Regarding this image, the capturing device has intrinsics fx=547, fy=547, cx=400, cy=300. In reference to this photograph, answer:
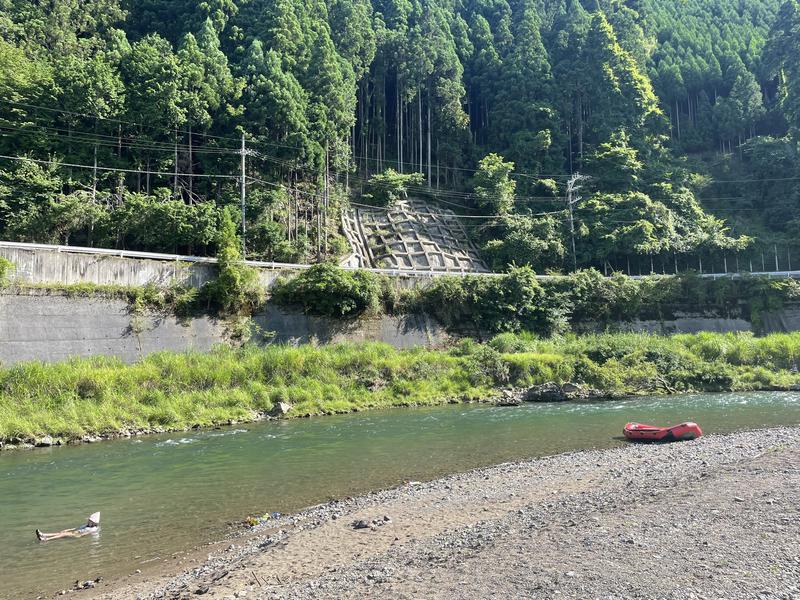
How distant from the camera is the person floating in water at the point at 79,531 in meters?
9.76

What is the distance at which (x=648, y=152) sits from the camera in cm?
5234

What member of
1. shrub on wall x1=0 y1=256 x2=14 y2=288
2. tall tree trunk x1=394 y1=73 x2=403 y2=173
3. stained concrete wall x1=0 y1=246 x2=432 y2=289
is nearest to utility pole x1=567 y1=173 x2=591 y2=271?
tall tree trunk x1=394 y1=73 x2=403 y2=173

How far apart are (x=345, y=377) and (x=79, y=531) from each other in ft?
53.4

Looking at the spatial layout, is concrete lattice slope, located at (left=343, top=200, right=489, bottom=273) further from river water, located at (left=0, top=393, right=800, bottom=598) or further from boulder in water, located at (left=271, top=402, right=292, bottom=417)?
river water, located at (left=0, top=393, right=800, bottom=598)

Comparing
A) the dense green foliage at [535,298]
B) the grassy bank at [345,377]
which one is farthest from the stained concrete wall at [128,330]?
the grassy bank at [345,377]

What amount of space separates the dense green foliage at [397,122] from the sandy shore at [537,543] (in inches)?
1008

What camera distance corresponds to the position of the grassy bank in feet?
65.2

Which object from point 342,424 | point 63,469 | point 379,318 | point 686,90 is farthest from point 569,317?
point 686,90

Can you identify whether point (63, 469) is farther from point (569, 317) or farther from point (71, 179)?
point (569, 317)

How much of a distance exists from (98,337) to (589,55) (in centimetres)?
5330

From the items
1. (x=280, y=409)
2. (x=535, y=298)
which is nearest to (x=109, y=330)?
(x=280, y=409)

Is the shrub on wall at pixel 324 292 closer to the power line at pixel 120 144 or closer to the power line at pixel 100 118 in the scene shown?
the power line at pixel 120 144

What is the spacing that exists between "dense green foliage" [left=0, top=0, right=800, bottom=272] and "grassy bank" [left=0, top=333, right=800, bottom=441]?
37.2ft

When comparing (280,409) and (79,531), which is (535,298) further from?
(79,531)
